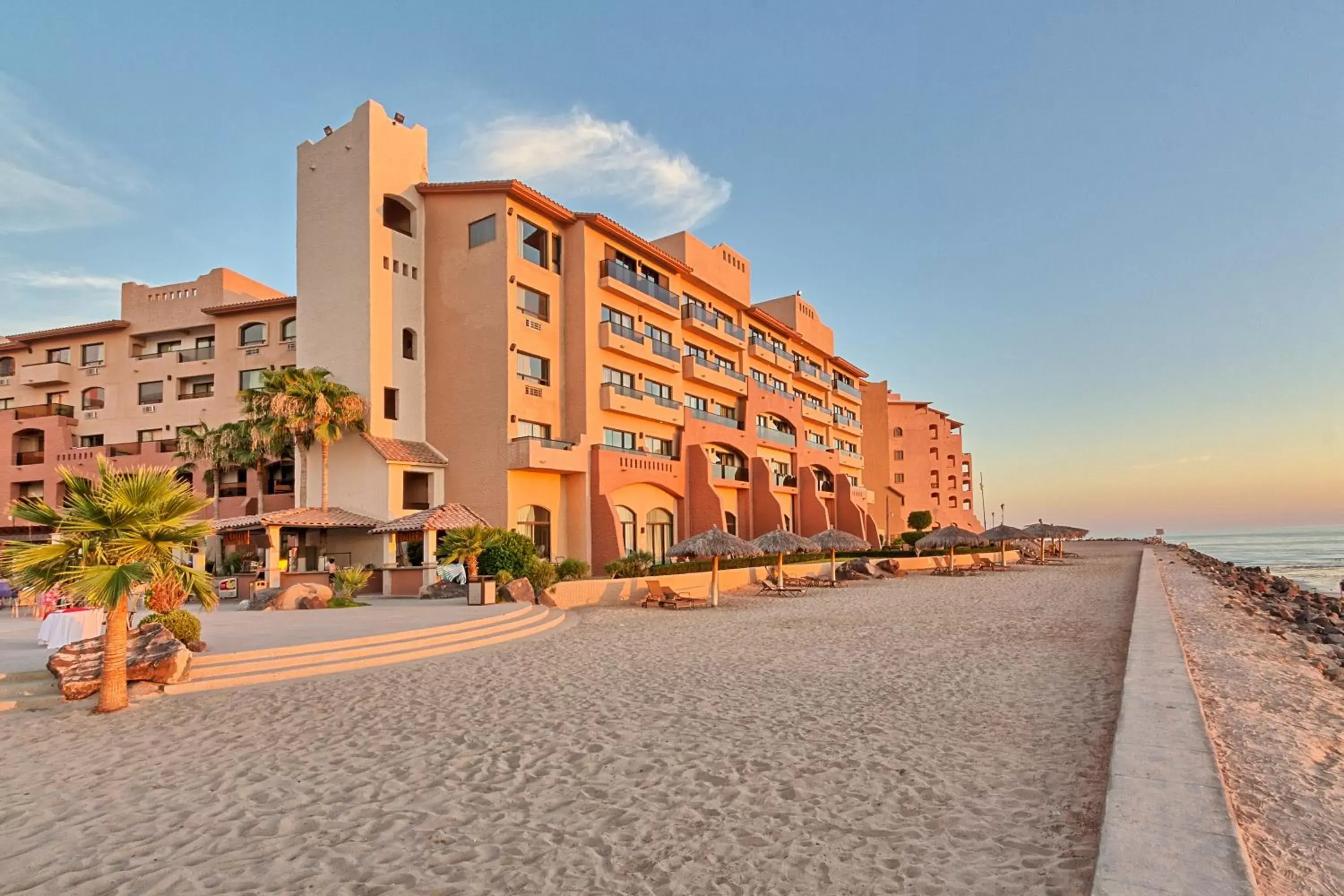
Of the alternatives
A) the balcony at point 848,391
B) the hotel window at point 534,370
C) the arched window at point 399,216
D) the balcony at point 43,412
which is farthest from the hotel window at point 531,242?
the balcony at point 848,391

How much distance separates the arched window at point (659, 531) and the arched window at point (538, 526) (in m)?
5.93

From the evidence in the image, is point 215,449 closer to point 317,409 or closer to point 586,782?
point 317,409

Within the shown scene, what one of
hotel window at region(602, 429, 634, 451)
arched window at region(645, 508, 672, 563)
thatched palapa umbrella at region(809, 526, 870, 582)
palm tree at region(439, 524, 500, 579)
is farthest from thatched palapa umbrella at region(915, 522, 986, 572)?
palm tree at region(439, 524, 500, 579)

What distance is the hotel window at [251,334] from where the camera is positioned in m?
34.6

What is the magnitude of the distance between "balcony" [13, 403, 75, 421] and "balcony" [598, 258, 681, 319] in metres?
28.5

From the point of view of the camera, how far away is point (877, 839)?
4.94 meters

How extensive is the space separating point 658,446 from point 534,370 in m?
8.28

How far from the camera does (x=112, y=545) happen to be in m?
8.24

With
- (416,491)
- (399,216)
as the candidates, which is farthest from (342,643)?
(399,216)

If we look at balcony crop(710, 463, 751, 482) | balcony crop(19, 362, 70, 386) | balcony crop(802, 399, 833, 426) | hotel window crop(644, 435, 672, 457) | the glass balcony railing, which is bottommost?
balcony crop(710, 463, 751, 482)

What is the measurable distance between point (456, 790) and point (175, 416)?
37.1 m

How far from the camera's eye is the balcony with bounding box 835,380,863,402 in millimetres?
58375

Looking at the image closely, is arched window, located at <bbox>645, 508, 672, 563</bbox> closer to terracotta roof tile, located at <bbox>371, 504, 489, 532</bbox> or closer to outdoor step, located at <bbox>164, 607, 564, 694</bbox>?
terracotta roof tile, located at <bbox>371, 504, 489, 532</bbox>

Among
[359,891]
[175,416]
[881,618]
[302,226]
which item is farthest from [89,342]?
[359,891]
